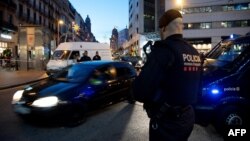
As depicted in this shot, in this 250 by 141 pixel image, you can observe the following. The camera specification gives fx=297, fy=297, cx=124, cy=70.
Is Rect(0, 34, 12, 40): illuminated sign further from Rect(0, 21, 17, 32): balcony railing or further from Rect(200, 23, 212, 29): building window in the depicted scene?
Rect(200, 23, 212, 29): building window

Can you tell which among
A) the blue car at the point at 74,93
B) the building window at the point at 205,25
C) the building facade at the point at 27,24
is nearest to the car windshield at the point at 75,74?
the blue car at the point at 74,93

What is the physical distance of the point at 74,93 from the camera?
22.9 feet

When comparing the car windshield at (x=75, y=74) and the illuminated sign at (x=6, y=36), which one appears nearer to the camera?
the car windshield at (x=75, y=74)

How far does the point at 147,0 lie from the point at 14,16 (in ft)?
130

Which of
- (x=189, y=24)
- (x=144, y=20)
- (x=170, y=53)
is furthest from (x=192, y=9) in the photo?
(x=170, y=53)

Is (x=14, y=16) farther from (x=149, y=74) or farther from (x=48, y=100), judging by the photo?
(x=149, y=74)

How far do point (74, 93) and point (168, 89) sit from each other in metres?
4.70

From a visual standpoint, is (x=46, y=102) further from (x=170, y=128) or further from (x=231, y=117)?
(x=170, y=128)

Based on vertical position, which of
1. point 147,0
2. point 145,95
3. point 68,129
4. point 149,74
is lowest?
point 68,129


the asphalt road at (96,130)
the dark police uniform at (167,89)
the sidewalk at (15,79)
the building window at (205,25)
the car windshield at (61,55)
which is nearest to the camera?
the dark police uniform at (167,89)

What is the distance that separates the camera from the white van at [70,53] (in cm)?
2061

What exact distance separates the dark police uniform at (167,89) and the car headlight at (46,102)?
171 inches

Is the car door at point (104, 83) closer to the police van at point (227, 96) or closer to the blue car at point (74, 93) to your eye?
the blue car at point (74, 93)

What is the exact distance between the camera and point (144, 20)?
7375cm
